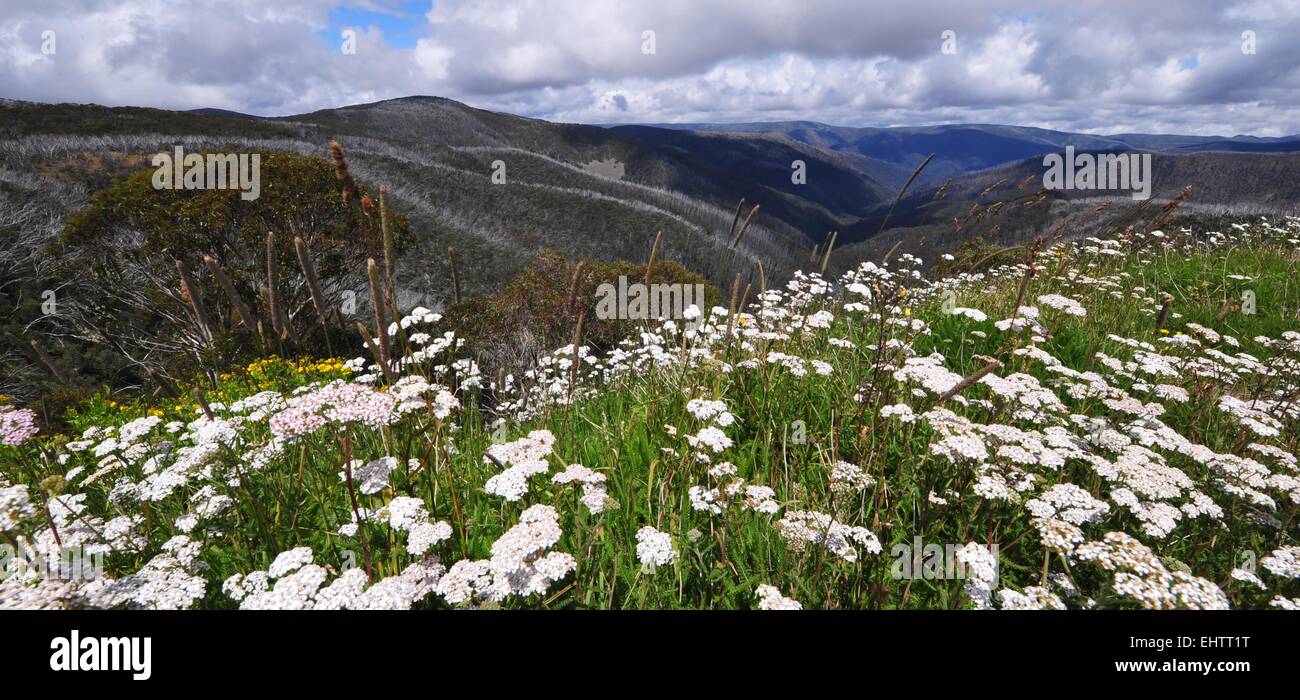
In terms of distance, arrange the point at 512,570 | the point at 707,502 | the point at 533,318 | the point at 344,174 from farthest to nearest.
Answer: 1. the point at 533,318
2. the point at 707,502
3. the point at 344,174
4. the point at 512,570

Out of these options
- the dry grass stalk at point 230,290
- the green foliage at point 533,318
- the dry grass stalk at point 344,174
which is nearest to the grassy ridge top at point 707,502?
the dry grass stalk at point 230,290

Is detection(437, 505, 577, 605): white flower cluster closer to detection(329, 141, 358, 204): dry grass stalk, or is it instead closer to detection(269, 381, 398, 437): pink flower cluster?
detection(269, 381, 398, 437): pink flower cluster

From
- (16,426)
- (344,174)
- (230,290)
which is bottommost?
(16,426)

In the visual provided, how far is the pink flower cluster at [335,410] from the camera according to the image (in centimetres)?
227

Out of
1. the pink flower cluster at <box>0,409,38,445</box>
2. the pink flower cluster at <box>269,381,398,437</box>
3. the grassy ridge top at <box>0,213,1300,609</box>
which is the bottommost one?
the grassy ridge top at <box>0,213,1300,609</box>

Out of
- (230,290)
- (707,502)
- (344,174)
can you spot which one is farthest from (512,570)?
(230,290)

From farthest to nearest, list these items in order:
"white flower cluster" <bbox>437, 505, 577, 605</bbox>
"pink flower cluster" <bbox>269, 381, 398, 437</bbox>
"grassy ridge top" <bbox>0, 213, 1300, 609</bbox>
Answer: "pink flower cluster" <bbox>269, 381, 398, 437</bbox> → "grassy ridge top" <bbox>0, 213, 1300, 609</bbox> → "white flower cluster" <bbox>437, 505, 577, 605</bbox>

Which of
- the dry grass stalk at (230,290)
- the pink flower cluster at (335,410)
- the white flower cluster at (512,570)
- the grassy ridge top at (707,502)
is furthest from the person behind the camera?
the dry grass stalk at (230,290)

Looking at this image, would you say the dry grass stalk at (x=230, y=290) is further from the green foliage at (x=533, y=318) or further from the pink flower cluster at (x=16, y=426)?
the green foliage at (x=533, y=318)

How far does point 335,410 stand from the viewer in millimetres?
2314

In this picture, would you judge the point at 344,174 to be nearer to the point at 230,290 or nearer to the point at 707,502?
the point at 230,290

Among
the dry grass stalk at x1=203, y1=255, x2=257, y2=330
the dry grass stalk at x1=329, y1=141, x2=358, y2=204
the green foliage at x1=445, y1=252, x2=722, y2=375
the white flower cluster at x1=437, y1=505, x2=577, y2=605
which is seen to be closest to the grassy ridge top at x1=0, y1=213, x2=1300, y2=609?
the white flower cluster at x1=437, y1=505, x2=577, y2=605

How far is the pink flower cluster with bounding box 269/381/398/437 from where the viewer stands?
2.27 metres
